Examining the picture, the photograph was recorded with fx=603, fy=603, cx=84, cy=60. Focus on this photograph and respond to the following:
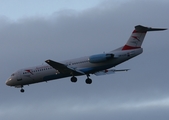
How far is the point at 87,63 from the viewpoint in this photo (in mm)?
70500

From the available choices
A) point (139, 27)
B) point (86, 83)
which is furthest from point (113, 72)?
point (139, 27)

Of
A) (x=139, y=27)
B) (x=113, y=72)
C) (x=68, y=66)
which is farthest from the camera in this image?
(x=113, y=72)

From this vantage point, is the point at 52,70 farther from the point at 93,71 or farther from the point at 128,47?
the point at 128,47

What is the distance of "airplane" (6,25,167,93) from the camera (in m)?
68.2

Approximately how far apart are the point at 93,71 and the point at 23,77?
932 cm

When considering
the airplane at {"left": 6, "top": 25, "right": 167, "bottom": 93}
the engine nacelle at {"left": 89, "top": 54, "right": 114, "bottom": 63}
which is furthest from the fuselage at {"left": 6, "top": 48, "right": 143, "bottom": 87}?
the engine nacelle at {"left": 89, "top": 54, "right": 114, "bottom": 63}

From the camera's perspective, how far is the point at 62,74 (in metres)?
72.2

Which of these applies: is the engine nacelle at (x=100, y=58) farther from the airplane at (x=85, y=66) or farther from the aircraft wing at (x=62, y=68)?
the aircraft wing at (x=62, y=68)

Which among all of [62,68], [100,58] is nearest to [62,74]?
[62,68]

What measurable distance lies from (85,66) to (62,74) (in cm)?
328

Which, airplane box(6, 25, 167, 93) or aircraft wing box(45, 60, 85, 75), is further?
aircraft wing box(45, 60, 85, 75)

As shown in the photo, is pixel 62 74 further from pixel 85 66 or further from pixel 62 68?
pixel 85 66

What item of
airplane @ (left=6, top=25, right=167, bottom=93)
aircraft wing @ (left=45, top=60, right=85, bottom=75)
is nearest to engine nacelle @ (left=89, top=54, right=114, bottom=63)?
airplane @ (left=6, top=25, right=167, bottom=93)

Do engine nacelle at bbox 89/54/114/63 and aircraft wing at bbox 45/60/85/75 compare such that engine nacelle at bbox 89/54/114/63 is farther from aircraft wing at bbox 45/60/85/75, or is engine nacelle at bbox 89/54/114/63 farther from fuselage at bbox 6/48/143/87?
aircraft wing at bbox 45/60/85/75
